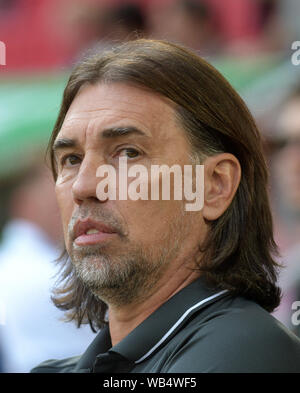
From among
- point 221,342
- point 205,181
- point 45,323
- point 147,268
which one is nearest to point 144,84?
point 205,181

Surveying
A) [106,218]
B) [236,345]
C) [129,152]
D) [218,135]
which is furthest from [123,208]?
[236,345]

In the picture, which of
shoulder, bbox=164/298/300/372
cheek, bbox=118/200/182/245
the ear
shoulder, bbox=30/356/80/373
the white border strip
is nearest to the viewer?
shoulder, bbox=164/298/300/372

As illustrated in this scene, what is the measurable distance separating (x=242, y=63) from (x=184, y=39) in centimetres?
39

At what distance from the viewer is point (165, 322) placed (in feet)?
6.45

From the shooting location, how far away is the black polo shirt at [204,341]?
1.72 m

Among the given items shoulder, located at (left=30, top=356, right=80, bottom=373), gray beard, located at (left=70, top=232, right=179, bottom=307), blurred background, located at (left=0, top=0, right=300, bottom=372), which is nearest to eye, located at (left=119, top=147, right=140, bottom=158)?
gray beard, located at (left=70, top=232, right=179, bottom=307)

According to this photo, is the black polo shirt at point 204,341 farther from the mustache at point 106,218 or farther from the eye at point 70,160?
the eye at point 70,160

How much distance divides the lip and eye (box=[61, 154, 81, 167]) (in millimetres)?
216

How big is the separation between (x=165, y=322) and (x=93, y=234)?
29 centimetres

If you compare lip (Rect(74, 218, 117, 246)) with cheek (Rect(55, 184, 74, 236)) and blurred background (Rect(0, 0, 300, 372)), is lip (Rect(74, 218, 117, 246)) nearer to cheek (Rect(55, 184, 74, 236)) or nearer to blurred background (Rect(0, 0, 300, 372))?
cheek (Rect(55, 184, 74, 236))

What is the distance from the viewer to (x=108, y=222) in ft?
6.55

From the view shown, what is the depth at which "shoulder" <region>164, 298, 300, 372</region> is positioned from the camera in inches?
67.3

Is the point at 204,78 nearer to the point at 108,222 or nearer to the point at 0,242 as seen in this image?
the point at 108,222

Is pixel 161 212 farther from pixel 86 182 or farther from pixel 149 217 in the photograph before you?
pixel 86 182
